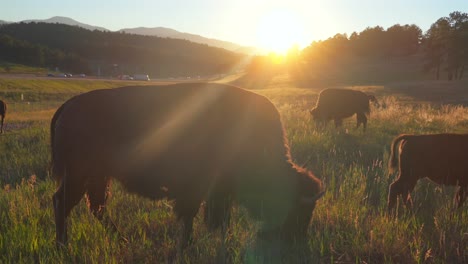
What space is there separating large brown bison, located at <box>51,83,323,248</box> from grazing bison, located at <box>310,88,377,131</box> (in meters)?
9.36

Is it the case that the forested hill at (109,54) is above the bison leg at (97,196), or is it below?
above

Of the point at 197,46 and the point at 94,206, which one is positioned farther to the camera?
the point at 197,46

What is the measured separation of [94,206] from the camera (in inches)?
158

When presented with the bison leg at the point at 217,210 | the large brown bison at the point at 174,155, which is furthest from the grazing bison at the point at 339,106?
the bison leg at the point at 217,210

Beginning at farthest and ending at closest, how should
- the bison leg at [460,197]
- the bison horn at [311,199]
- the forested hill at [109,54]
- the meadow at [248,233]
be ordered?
the forested hill at [109,54]
the bison leg at [460,197]
the meadow at [248,233]
the bison horn at [311,199]

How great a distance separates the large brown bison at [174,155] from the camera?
3492 mm

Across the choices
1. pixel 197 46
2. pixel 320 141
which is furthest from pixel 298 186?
pixel 197 46

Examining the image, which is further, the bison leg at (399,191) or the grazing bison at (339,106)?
the grazing bison at (339,106)

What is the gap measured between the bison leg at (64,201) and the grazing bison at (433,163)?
3807 millimetres

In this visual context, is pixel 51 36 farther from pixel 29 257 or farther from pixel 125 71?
pixel 29 257

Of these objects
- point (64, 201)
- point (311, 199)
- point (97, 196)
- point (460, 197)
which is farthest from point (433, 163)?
point (64, 201)

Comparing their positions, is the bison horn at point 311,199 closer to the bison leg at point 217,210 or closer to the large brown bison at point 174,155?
the large brown bison at point 174,155

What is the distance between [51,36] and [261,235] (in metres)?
149

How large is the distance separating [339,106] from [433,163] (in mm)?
8830
